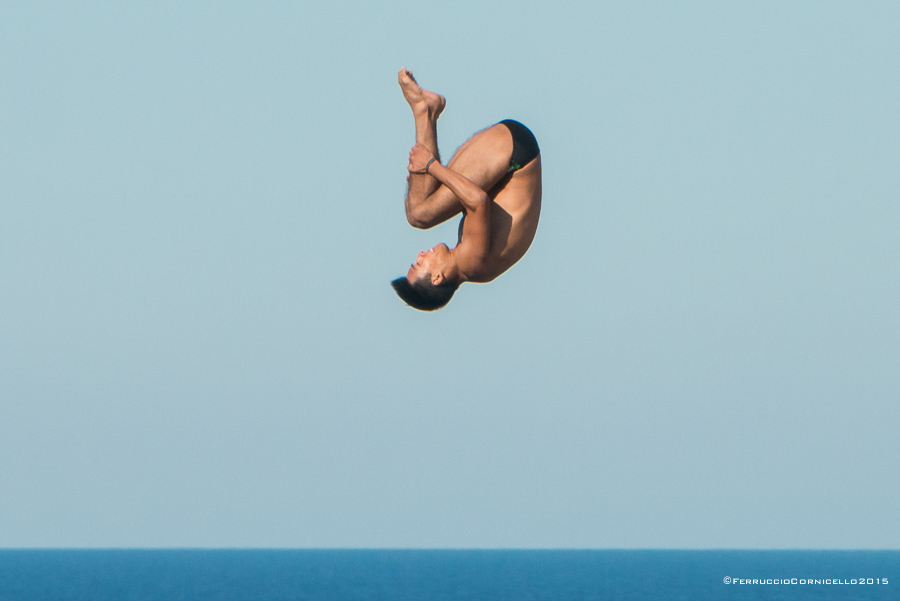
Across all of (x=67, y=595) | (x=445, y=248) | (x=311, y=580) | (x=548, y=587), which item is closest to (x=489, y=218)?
(x=445, y=248)

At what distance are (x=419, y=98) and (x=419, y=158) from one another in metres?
0.98

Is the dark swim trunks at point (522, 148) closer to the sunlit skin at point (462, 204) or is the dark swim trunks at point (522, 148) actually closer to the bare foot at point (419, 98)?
the sunlit skin at point (462, 204)

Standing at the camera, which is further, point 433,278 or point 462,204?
point 433,278

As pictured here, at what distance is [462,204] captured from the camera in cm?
1495

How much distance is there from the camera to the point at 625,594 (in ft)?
521

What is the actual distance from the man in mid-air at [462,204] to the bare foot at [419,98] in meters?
0.01

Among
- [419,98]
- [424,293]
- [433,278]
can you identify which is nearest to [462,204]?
[433,278]

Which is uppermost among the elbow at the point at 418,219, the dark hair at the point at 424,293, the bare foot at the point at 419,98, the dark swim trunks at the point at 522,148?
the bare foot at the point at 419,98

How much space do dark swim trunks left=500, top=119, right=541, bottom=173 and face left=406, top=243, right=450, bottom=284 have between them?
1.19m

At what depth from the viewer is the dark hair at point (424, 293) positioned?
1540 cm

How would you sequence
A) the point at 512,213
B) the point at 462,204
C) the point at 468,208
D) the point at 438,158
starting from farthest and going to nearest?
the point at 512,213 < the point at 438,158 < the point at 462,204 < the point at 468,208

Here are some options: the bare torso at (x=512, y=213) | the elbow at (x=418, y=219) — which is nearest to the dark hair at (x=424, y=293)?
the bare torso at (x=512, y=213)

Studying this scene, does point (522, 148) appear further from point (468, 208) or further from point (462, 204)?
point (468, 208)

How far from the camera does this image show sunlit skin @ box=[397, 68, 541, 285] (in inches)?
598
